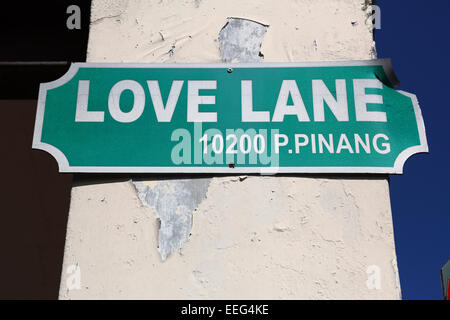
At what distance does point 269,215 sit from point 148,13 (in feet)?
2.34

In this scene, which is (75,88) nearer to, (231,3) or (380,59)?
(231,3)

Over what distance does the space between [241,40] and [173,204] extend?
20.8 inches

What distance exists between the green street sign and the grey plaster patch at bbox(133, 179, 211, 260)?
4cm

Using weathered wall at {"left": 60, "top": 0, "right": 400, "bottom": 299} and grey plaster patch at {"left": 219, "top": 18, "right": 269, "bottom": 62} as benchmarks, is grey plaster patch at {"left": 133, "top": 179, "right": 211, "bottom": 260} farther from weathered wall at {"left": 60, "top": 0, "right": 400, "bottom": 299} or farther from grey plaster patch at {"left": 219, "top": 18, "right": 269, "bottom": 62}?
grey plaster patch at {"left": 219, "top": 18, "right": 269, "bottom": 62}

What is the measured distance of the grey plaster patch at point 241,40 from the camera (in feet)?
A: 4.74

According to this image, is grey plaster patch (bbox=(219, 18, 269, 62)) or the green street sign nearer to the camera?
the green street sign

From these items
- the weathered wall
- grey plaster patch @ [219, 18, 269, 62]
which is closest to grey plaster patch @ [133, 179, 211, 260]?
the weathered wall

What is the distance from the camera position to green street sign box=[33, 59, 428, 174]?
4.31ft

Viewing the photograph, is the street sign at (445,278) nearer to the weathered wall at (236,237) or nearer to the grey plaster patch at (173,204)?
the weathered wall at (236,237)

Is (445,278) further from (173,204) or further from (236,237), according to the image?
(173,204)
